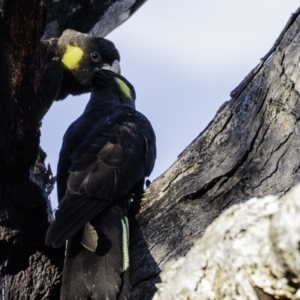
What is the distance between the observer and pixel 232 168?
290cm

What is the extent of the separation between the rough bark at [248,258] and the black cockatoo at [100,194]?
978mm

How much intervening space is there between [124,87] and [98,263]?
1.98 metres

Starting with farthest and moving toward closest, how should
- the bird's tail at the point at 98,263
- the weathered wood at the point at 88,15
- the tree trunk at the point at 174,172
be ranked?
the weathered wood at the point at 88,15, the tree trunk at the point at 174,172, the bird's tail at the point at 98,263

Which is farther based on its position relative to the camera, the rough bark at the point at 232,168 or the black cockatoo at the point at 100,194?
the rough bark at the point at 232,168

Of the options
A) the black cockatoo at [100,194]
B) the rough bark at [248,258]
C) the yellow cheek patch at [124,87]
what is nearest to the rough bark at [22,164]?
the black cockatoo at [100,194]

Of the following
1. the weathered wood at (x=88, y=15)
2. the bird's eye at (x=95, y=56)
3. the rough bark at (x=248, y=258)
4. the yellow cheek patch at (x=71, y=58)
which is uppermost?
the weathered wood at (x=88, y=15)

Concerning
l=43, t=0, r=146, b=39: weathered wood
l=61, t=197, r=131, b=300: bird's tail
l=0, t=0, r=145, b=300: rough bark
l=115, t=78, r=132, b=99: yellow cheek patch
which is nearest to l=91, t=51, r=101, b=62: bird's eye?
l=43, t=0, r=146, b=39: weathered wood

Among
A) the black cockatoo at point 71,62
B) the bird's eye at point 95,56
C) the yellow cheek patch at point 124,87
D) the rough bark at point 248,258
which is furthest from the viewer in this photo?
the bird's eye at point 95,56

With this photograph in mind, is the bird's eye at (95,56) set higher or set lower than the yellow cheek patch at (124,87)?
higher

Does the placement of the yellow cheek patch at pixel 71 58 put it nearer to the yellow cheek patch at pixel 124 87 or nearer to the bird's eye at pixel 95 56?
the bird's eye at pixel 95 56

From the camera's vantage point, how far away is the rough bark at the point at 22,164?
107 inches

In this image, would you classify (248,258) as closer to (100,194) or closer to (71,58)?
(100,194)

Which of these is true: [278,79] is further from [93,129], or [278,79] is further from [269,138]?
[93,129]

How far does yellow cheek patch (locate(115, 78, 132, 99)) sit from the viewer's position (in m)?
4.53
